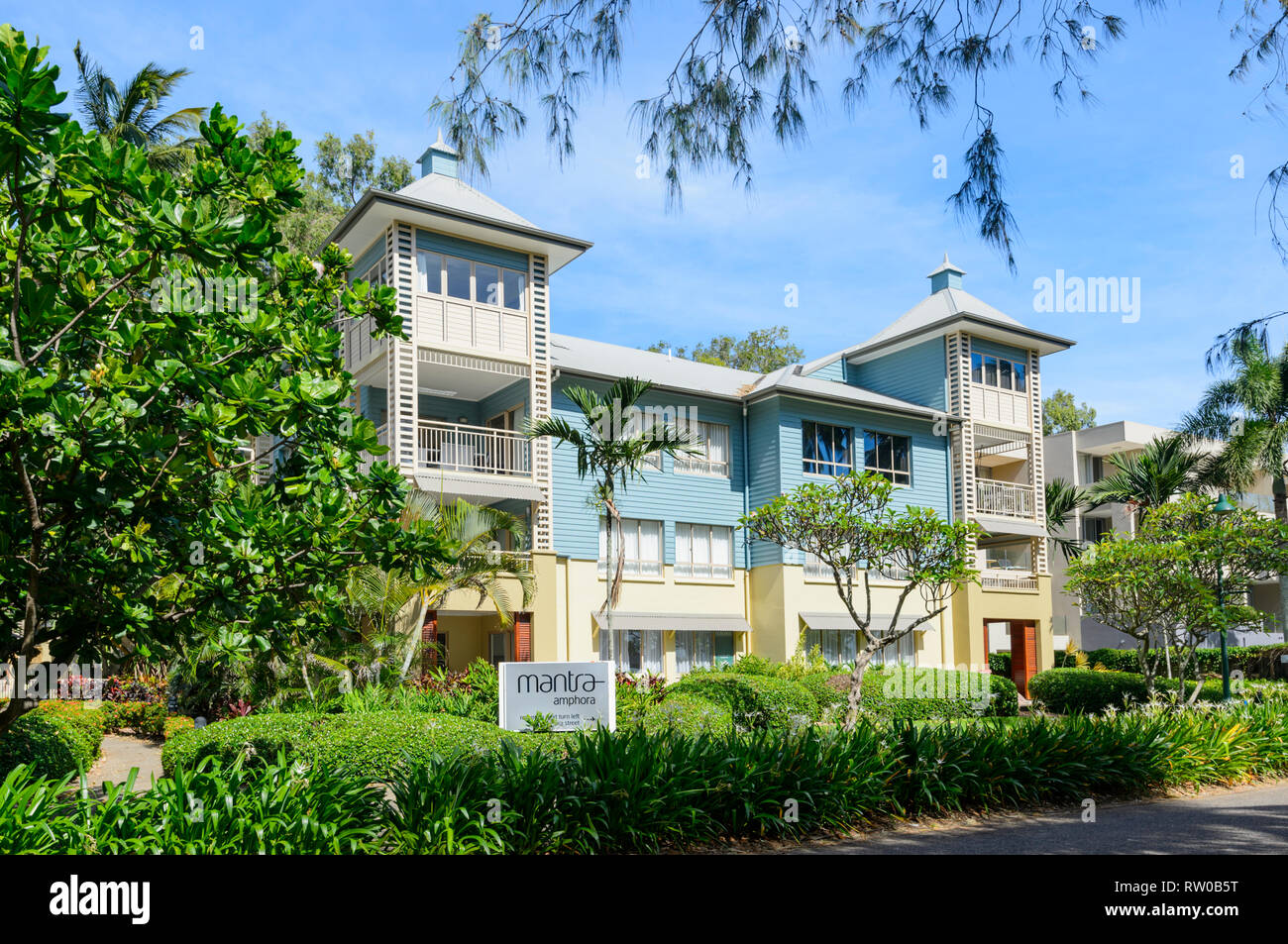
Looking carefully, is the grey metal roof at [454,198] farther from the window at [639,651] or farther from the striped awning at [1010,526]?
the striped awning at [1010,526]

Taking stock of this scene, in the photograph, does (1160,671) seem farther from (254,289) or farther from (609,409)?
(254,289)

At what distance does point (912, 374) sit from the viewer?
33.4m

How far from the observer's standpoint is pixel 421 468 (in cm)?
2308

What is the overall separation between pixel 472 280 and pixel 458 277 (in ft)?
1.09

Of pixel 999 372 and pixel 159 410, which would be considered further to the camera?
pixel 999 372

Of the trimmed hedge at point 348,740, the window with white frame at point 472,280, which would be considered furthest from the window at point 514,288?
the trimmed hedge at point 348,740

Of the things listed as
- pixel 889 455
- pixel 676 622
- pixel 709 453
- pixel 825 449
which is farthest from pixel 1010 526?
pixel 676 622

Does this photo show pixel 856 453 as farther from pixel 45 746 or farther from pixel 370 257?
pixel 45 746

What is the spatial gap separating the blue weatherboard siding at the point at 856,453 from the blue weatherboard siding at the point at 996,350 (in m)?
3.11

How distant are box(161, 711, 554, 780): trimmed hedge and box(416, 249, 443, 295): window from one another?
42.2 feet

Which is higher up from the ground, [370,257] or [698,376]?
[370,257]

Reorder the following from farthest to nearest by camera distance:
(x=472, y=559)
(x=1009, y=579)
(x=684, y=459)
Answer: (x=1009, y=579)
(x=684, y=459)
(x=472, y=559)

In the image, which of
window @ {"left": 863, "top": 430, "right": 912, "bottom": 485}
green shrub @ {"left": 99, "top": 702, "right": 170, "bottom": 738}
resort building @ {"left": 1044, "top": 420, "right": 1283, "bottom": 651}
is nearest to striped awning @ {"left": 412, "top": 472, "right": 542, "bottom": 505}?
green shrub @ {"left": 99, "top": 702, "right": 170, "bottom": 738}
